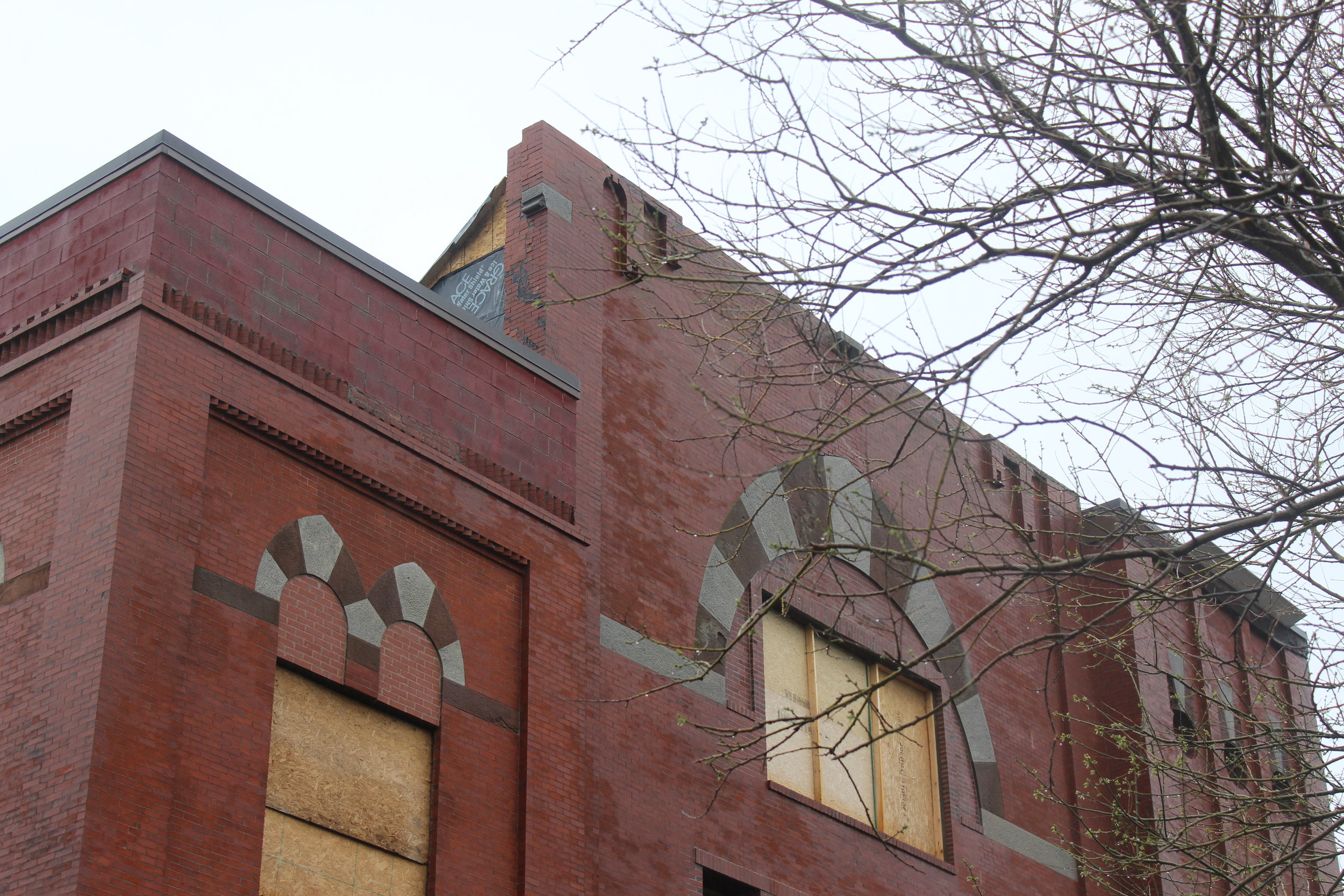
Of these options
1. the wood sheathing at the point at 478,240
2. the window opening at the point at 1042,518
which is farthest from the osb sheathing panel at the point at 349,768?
the window opening at the point at 1042,518

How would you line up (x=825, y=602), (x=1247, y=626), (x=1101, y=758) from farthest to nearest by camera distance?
(x=1247, y=626)
(x=1101, y=758)
(x=825, y=602)

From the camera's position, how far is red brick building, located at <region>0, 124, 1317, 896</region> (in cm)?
1093

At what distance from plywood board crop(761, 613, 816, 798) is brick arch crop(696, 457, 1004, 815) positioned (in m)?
0.59

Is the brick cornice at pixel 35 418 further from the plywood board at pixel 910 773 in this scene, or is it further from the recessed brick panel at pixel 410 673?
the plywood board at pixel 910 773

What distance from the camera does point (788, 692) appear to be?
691 inches

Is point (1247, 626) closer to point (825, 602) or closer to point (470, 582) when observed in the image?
point (825, 602)

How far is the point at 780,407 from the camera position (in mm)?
18984

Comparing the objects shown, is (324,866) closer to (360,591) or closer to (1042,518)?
(360,591)

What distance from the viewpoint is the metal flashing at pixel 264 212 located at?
41.4 ft

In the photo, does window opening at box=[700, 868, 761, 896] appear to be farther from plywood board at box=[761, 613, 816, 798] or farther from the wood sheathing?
the wood sheathing

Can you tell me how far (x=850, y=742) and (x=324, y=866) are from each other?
305 inches

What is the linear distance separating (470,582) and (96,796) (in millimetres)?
4247

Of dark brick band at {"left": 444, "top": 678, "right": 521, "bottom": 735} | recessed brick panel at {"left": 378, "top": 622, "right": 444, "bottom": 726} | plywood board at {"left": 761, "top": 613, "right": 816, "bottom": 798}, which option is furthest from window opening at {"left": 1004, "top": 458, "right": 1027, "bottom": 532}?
recessed brick panel at {"left": 378, "top": 622, "right": 444, "bottom": 726}

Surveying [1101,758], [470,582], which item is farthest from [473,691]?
[1101,758]
